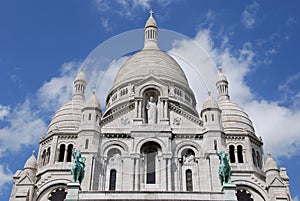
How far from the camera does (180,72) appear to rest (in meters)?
43.7

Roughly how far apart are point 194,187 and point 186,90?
1419 centimetres

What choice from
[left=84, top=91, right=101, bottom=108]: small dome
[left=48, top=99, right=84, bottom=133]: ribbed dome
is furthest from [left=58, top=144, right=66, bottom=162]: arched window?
[left=84, top=91, right=101, bottom=108]: small dome

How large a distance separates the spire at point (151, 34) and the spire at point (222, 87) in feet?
26.2

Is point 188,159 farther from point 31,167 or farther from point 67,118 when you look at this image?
point 67,118

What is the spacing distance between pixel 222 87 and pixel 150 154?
1718 cm

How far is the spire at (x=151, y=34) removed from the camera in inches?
1935

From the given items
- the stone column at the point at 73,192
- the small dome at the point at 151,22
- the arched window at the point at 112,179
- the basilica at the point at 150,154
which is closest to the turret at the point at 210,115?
the basilica at the point at 150,154

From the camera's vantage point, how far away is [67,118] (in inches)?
1544

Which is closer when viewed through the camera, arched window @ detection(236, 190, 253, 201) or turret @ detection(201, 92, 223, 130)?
turret @ detection(201, 92, 223, 130)

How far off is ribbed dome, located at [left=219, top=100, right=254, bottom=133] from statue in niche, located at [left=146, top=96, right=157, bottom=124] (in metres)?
9.24

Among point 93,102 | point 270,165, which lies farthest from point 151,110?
point 270,165

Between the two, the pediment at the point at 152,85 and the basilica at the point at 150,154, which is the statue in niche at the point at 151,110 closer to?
the basilica at the point at 150,154

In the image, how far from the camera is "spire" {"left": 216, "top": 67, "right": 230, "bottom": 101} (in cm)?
4356

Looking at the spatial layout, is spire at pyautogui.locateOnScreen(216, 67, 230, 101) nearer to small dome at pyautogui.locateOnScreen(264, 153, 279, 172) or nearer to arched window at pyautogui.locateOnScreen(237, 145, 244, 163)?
arched window at pyautogui.locateOnScreen(237, 145, 244, 163)
